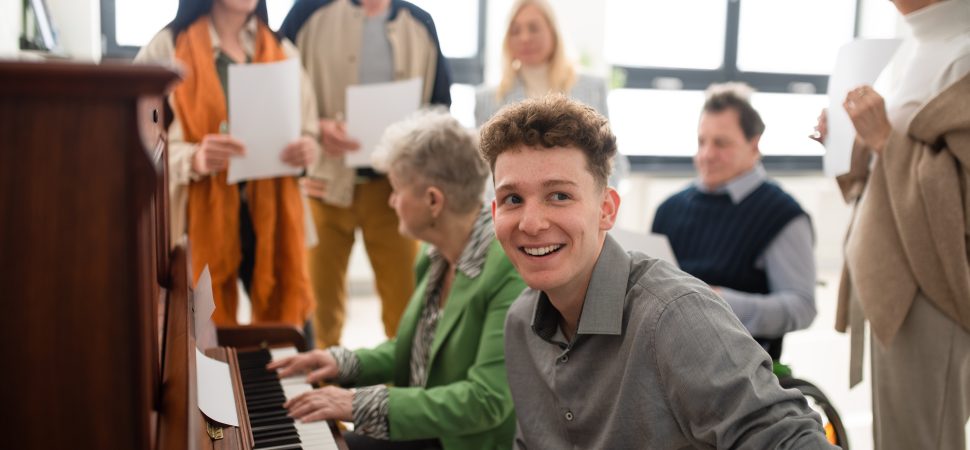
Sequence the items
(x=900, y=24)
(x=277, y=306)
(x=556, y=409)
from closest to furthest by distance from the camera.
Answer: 1. (x=556, y=409)
2. (x=277, y=306)
3. (x=900, y=24)

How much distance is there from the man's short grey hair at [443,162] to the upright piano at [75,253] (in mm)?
1193

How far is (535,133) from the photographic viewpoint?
1.24 m

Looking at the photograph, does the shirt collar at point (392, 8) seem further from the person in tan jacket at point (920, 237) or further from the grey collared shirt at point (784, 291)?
the person in tan jacket at point (920, 237)

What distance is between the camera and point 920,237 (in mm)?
1800

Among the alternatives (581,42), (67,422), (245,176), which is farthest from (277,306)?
(581,42)

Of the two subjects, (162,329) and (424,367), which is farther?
(424,367)

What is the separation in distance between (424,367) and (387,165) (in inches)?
19.1

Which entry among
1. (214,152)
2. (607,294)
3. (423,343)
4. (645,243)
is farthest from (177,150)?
(607,294)

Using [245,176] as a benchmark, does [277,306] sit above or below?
below

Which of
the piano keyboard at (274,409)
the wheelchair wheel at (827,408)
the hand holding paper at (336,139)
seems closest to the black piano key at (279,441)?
the piano keyboard at (274,409)

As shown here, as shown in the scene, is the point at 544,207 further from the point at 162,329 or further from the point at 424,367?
the point at 424,367

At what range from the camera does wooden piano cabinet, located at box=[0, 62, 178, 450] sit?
0.65 meters

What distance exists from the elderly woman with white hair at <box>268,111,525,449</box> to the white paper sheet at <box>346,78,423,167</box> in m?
0.80

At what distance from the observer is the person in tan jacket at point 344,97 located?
3.00 m
